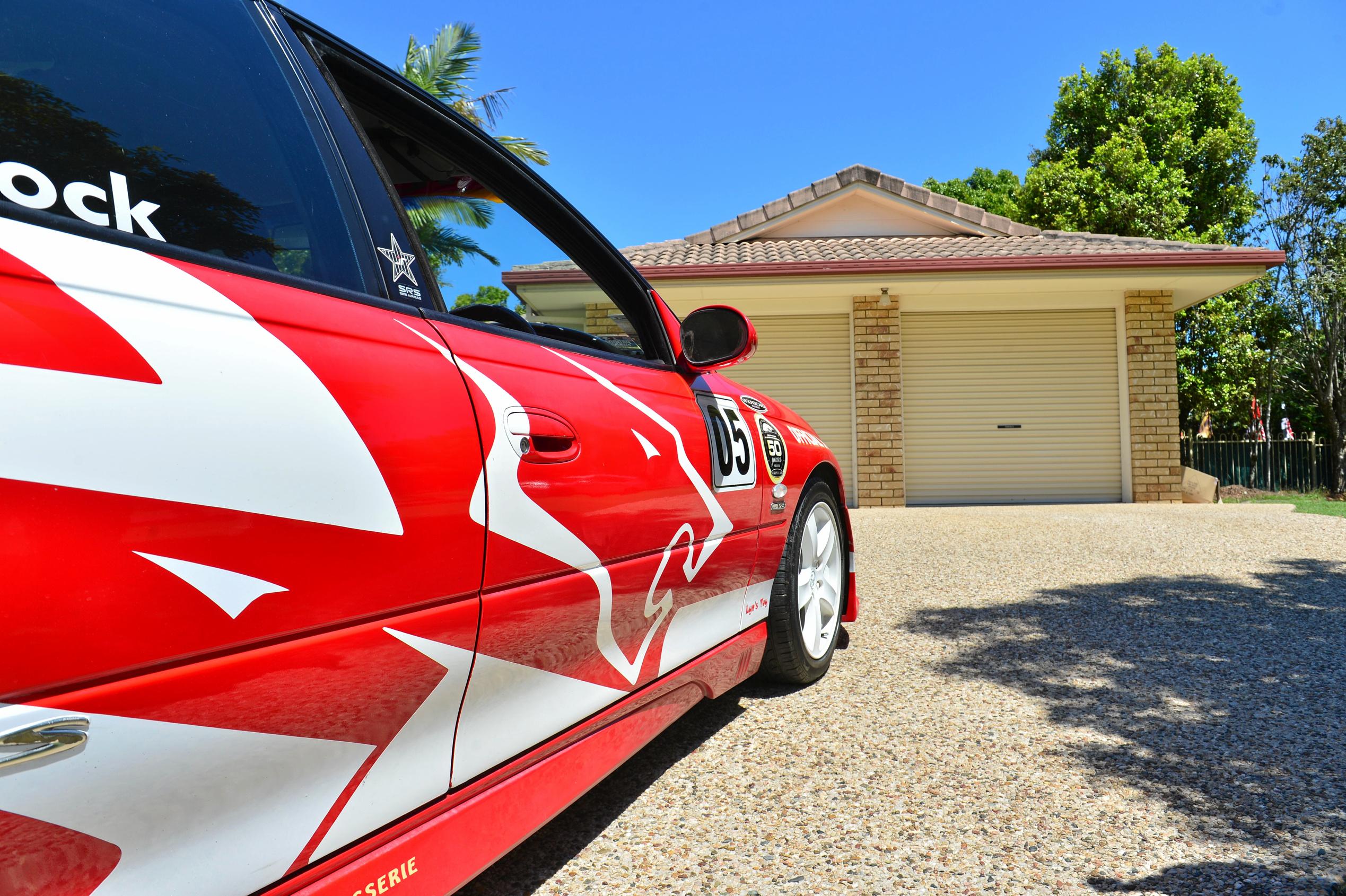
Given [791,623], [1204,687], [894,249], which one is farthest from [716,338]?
[894,249]

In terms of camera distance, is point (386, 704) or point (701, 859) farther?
point (701, 859)

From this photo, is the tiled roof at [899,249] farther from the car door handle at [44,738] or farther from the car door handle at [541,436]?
the car door handle at [44,738]

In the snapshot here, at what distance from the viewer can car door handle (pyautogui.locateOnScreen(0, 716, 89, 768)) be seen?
71 cm

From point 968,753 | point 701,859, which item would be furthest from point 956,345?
point 701,859

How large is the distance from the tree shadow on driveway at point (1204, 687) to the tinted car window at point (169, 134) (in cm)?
210

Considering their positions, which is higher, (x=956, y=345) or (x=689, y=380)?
(x=956, y=345)

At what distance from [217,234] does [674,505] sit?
1185 mm

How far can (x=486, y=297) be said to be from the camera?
1.97 metres

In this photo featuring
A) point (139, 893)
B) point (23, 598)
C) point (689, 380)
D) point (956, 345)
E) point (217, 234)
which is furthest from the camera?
point (956, 345)

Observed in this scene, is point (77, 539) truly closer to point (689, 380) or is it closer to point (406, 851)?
point (406, 851)

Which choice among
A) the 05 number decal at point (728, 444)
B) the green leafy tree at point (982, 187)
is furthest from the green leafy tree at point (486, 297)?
the green leafy tree at point (982, 187)

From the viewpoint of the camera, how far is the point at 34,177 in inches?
35.0

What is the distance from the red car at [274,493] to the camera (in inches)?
30.6

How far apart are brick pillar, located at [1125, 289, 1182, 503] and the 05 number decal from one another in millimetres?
10766
